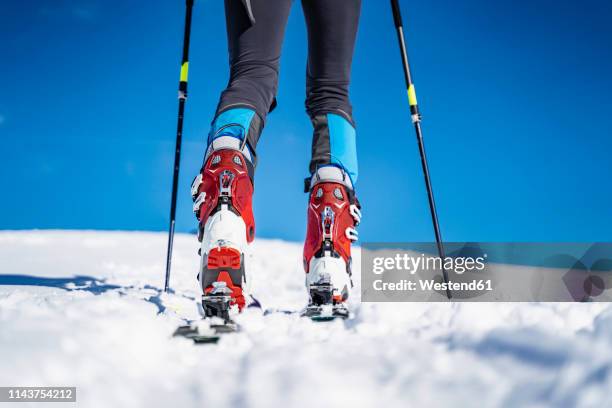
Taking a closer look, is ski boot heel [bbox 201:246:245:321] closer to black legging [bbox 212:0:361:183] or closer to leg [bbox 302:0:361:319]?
leg [bbox 302:0:361:319]

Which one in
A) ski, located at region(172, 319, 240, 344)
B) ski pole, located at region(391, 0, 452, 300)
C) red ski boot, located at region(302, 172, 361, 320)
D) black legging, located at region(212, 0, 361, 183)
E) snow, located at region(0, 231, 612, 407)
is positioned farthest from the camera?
ski pole, located at region(391, 0, 452, 300)

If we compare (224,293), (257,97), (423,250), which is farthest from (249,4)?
(423,250)

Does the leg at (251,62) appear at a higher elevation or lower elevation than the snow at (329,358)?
higher

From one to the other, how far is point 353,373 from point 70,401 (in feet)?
1.18

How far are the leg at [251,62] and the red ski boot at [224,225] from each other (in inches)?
5.1

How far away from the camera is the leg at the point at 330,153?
5.21ft

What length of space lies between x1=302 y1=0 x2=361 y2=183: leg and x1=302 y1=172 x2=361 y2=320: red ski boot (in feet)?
0.50

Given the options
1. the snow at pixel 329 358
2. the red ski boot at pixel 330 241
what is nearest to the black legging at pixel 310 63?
the red ski boot at pixel 330 241

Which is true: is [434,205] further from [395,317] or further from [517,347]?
[517,347]

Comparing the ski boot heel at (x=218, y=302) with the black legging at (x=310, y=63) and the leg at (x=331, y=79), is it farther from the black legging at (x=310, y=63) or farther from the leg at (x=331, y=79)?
the leg at (x=331, y=79)

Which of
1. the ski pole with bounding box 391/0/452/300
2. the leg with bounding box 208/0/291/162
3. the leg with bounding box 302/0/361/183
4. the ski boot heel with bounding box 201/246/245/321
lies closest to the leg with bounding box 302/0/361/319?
the leg with bounding box 302/0/361/183

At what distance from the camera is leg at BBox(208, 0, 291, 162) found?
1590mm

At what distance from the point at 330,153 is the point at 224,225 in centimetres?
64

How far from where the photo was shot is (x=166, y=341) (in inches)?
33.0
